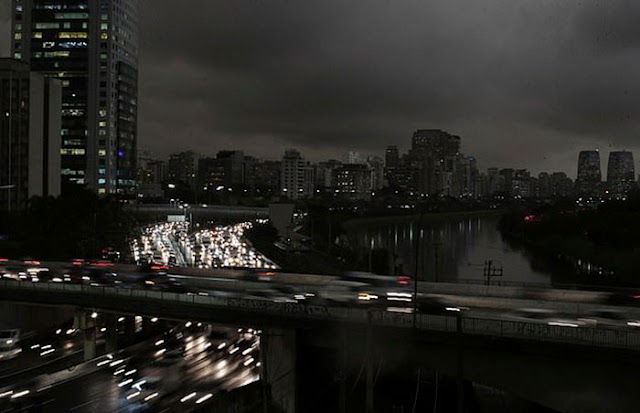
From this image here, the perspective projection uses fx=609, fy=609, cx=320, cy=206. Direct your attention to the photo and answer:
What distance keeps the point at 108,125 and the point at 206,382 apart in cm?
5670

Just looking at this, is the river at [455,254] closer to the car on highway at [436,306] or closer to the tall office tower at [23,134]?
the car on highway at [436,306]

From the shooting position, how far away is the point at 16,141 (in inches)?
1679

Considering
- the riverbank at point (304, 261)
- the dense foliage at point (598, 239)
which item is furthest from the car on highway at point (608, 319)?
the dense foliage at point (598, 239)

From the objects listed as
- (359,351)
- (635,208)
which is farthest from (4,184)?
(635,208)

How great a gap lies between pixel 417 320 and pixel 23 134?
3906 centimetres

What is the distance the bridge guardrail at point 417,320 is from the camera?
1041 centimetres

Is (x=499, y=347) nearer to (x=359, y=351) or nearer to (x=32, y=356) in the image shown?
(x=359, y=351)

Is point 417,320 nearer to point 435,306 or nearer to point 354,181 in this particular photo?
point 435,306

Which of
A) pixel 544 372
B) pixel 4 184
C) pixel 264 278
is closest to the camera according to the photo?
pixel 544 372

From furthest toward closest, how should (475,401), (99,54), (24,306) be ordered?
(99,54)
(24,306)
(475,401)

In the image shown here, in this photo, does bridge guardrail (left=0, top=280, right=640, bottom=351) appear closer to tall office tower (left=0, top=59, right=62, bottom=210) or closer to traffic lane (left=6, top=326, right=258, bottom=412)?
traffic lane (left=6, top=326, right=258, bottom=412)

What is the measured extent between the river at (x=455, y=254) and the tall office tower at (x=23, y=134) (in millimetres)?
23621

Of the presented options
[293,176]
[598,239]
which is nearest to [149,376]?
[598,239]

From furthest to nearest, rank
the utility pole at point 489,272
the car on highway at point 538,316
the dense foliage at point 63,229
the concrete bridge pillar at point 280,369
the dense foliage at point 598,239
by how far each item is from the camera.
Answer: the dense foliage at point 598,239
the dense foliage at point 63,229
the utility pole at point 489,272
the concrete bridge pillar at point 280,369
the car on highway at point 538,316
